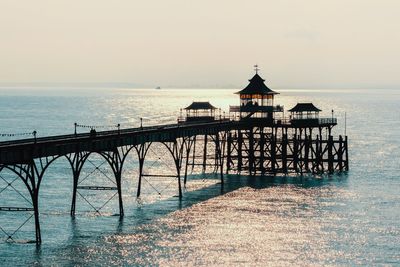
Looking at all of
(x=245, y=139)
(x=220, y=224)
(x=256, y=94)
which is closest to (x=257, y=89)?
(x=256, y=94)

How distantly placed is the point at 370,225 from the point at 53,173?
4675 cm

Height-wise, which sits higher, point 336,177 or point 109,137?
point 109,137

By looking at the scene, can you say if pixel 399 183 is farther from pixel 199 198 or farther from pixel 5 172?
pixel 5 172

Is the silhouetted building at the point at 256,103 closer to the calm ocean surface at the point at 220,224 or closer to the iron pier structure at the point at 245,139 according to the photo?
the iron pier structure at the point at 245,139

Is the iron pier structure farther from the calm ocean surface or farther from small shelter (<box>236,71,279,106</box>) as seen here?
the calm ocean surface

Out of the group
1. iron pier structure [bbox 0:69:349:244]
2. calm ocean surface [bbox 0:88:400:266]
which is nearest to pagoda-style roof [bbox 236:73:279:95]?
iron pier structure [bbox 0:69:349:244]

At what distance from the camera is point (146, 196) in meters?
77.8

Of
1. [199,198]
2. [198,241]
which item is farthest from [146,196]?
[198,241]

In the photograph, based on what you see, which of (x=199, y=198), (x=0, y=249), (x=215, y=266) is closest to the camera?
(x=215, y=266)

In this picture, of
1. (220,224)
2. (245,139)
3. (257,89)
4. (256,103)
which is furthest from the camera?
(257,89)

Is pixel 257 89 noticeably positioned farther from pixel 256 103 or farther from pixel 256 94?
pixel 256 103

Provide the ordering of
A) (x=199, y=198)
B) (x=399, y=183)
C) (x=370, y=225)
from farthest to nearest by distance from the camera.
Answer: (x=399, y=183) → (x=199, y=198) → (x=370, y=225)

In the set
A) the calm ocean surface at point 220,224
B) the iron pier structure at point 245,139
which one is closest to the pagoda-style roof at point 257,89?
the iron pier structure at point 245,139

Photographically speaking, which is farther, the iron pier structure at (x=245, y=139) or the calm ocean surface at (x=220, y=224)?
the iron pier structure at (x=245, y=139)
